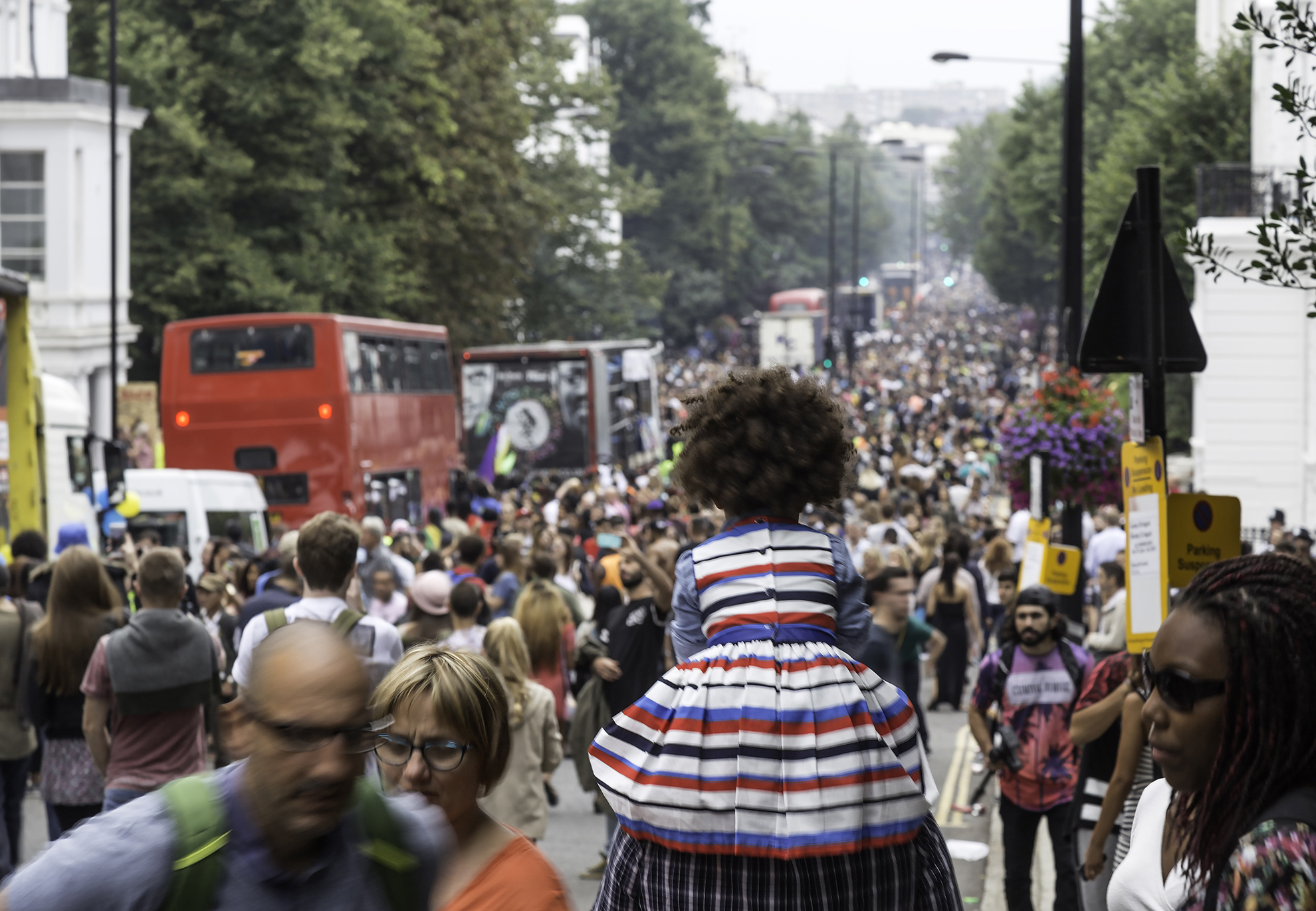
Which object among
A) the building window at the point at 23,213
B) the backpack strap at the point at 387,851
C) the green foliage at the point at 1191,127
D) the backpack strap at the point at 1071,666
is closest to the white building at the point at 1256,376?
the green foliage at the point at 1191,127

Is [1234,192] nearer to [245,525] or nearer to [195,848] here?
[245,525]

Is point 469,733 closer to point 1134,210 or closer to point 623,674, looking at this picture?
point 1134,210

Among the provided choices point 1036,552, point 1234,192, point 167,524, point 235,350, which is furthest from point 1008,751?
point 1234,192

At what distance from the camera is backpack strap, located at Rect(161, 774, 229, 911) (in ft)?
7.14

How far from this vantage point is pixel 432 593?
32.7ft

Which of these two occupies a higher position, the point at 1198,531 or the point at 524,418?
the point at 1198,531

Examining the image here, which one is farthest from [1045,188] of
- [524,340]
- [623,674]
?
[623,674]

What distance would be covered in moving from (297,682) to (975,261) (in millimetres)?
84908

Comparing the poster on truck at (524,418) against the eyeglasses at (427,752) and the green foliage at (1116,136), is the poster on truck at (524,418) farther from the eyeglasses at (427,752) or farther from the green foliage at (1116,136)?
the eyeglasses at (427,752)

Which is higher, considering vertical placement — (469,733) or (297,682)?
(297,682)

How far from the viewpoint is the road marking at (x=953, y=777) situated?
37.5 feet

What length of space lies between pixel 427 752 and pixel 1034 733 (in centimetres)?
445

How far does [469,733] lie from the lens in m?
3.41

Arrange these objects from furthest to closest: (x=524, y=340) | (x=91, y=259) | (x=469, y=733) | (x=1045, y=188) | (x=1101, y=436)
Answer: (x=1045, y=188) → (x=524, y=340) → (x=91, y=259) → (x=1101, y=436) → (x=469, y=733)
